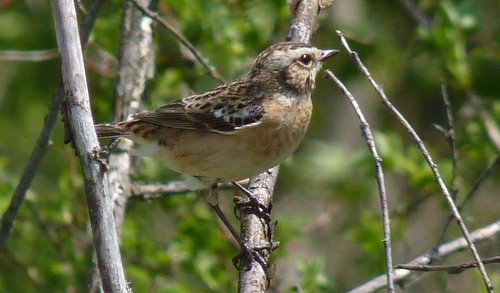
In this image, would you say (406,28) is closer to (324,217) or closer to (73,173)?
(324,217)

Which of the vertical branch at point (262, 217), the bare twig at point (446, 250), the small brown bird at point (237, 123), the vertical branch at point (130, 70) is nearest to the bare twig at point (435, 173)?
the bare twig at point (446, 250)

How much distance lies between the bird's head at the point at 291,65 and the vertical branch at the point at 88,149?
2357 millimetres

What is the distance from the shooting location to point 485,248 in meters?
8.71

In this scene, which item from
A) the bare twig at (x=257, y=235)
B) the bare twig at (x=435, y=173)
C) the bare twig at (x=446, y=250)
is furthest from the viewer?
the bare twig at (x=446, y=250)

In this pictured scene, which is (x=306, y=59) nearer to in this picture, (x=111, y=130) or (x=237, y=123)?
(x=237, y=123)

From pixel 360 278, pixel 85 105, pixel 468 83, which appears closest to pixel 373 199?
pixel 360 278

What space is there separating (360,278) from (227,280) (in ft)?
10.2

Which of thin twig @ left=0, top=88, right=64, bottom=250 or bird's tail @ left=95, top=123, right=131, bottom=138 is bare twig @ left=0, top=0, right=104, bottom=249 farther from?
bird's tail @ left=95, top=123, right=131, bottom=138

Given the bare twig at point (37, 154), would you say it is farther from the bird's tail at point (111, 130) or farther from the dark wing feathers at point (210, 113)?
the dark wing feathers at point (210, 113)

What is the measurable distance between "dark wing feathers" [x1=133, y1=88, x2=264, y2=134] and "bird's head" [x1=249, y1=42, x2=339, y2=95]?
0.67ft

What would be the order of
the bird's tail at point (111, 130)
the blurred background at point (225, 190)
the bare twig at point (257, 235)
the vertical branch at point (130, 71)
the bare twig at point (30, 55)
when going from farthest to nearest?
1. the blurred background at point (225, 190)
2. the bare twig at point (30, 55)
3. the vertical branch at point (130, 71)
4. the bird's tail at point (111, 130)
5. the bare twig at point (257, 235)

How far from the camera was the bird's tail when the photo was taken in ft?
20.0

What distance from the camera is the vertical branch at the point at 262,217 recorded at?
5.06 meters

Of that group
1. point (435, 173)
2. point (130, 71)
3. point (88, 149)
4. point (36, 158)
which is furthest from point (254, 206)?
point (88, 149)
